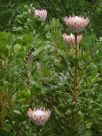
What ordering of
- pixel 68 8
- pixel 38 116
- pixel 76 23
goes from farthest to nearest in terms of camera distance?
1. pixel 68 8
2. pixel 76 23
3. pixel 38 116

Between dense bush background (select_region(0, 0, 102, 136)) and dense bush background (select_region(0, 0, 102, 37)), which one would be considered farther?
dense bush background (select_region(0, 0, 102, 37))

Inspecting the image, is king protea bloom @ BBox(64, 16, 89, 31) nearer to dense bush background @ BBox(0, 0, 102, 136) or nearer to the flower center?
dense bush background @ BBox(0, 0, 102, 136)

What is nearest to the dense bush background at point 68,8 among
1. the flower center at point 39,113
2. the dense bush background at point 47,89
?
the dense bush background at point 47,89

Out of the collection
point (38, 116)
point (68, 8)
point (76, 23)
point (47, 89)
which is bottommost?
point (38, 116)

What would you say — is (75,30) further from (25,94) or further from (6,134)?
(6,134)

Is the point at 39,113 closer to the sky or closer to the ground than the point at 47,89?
closer to the ground

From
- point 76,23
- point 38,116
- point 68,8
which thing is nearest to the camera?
point 38,116

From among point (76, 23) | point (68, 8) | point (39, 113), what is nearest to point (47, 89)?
point (39, 113)

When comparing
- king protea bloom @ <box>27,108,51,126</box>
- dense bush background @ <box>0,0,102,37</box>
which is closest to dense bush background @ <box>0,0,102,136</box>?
king protea bloom @ <box>27,108,51,126</box>

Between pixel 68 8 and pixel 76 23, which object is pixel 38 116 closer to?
pixel 76 23

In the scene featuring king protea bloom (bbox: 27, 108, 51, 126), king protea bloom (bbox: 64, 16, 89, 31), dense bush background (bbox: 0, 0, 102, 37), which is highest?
dense bush background (bbox: 0, 0, 102, 37)

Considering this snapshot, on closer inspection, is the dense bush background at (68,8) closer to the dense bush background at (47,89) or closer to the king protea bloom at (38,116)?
the dense bush background at (47,89)

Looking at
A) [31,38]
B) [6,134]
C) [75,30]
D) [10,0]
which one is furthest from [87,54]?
[10,0]

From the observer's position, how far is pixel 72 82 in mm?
3641
